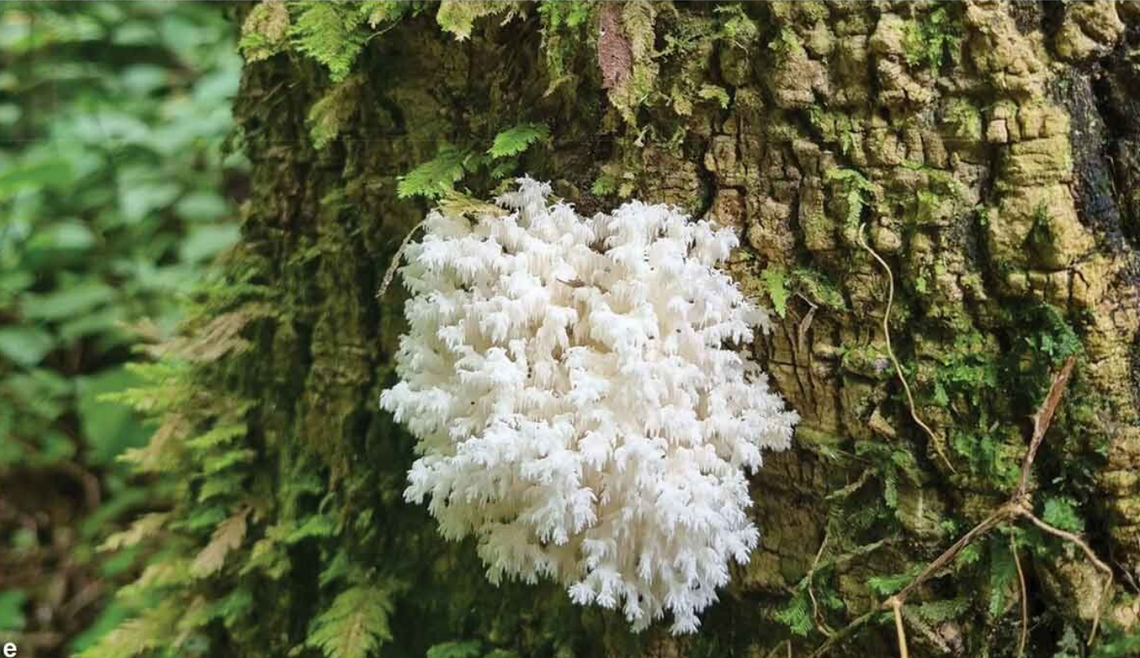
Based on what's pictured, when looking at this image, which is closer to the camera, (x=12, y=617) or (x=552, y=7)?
(x=552, y=7)

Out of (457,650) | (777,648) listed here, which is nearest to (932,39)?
(777,648)

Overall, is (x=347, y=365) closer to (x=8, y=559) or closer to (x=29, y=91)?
(x=8, y=559)

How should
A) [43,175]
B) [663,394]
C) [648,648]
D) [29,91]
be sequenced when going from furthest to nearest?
1. [29,91]
2. [43,175]
3. [648,648]
4. [663,394]

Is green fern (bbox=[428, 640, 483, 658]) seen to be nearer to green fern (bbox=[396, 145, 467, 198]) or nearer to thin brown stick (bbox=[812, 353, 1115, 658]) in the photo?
thin brown stick (bbox=[812, 353, 1115, 658])

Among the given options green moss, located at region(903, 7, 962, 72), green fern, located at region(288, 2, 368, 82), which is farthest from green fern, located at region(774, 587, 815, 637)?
green fern, located at region(288, 2, 368, 82)

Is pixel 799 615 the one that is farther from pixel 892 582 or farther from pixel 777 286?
pixel 777 286

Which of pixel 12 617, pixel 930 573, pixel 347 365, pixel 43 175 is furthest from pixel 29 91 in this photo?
pixel 930 573

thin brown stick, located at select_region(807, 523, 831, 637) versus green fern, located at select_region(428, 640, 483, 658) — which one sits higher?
thin brown stick, located at select_region(807, 523, 831, 637)
